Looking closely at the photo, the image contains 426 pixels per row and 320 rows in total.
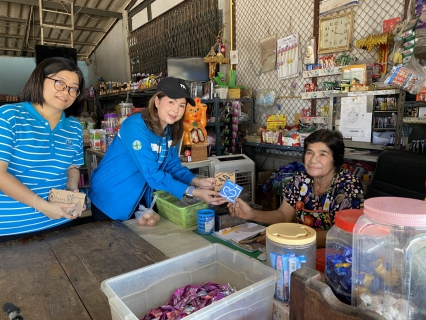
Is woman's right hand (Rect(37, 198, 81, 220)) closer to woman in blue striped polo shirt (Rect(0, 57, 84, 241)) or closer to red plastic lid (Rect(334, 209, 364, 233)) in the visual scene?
woman in blue striped polo shirt (Rect(0, 57, 84, 241))

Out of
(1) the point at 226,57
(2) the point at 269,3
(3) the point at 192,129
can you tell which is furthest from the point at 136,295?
(1) the point at 226,57

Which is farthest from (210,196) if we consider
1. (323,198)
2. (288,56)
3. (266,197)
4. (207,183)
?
(288,56)

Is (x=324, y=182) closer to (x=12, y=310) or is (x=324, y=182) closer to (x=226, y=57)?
(x=12, y=310)

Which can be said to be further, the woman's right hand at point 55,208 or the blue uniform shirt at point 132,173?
the blue uniform shirt at point 132,173

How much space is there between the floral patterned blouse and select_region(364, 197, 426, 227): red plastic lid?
991 millimetres

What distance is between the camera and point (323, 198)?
6.14 ft

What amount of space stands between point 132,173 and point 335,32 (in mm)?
2829

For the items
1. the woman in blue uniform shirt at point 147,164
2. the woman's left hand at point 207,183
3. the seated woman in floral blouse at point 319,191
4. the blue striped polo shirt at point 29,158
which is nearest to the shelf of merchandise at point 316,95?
the seated woman in floral blouse at point 319,191

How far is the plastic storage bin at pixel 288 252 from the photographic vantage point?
1.01 meters

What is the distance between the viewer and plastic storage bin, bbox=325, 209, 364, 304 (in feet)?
2.82

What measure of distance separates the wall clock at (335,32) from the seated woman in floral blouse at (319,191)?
6.65ft

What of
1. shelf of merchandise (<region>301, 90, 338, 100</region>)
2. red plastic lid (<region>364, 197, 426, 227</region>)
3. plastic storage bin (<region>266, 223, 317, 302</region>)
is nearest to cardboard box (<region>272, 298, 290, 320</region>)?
plastic storage bin (<region>266, 223, 317, 302</region>)

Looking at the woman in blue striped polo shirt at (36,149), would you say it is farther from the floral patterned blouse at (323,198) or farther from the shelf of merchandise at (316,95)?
the shelf of merchandise at (316,95)

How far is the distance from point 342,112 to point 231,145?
1594mm
